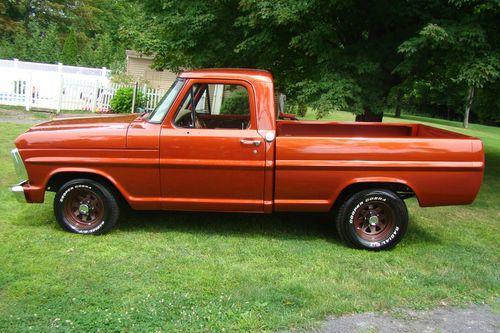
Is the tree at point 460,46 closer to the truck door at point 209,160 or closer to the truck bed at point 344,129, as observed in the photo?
the truck bed at point 344,129

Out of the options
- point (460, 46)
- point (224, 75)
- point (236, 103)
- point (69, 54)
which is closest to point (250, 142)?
point (236, 103)

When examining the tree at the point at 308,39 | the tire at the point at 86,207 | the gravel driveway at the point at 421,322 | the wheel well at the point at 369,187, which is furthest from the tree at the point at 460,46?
the tire at the point at 86,207

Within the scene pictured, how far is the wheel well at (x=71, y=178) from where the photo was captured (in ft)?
17.3

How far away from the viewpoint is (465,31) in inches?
289

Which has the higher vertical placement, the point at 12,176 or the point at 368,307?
the point at 12,176

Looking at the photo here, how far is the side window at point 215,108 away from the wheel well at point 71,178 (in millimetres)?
1045

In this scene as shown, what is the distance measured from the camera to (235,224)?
594 cm

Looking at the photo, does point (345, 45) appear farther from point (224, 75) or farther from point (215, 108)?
point (224, 75)

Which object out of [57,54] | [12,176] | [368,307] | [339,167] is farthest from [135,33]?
[57,54]

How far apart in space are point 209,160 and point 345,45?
212 inches

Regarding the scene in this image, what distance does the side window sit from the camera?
17.3ft

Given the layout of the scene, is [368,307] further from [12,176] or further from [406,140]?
[12,176]

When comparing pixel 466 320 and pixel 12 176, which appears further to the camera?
pixel 12 176

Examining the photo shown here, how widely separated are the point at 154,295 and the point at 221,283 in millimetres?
610
